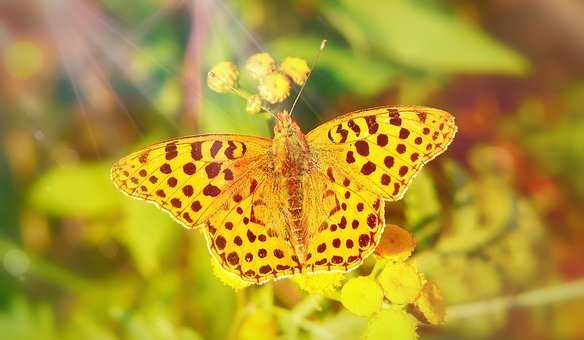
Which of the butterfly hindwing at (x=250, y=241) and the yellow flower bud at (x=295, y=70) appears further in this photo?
the yellow flower bud at (x=295, y=70)

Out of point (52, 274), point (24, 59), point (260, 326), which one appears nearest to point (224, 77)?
point (260, 326)

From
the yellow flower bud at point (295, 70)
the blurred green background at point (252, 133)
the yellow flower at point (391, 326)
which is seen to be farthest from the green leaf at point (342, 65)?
the yellow flower at point (391, 326)

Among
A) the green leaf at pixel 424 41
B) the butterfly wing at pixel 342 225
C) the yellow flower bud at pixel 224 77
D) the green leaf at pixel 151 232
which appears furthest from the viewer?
the green leaf at pixel 424 41

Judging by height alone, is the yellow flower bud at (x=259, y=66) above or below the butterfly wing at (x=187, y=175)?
above

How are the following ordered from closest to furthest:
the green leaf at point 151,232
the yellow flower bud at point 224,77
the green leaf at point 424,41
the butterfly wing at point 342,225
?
the butterfly wing at point 342,225 → the yellow flower bud at point 224,77 → the green leaf at point 151,232 → the green leaf at point 424,41

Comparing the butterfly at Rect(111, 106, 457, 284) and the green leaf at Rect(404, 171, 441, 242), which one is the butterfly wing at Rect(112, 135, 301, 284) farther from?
the green leaf at Rect(404, 171, 441, 242)

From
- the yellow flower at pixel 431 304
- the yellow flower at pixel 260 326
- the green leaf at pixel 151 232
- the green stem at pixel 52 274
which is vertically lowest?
the green stem at pixel 52 274

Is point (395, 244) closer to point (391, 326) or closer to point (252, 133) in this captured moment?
point (391, 326)

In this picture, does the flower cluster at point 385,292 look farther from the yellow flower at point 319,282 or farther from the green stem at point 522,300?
the green stem at point 522,300
